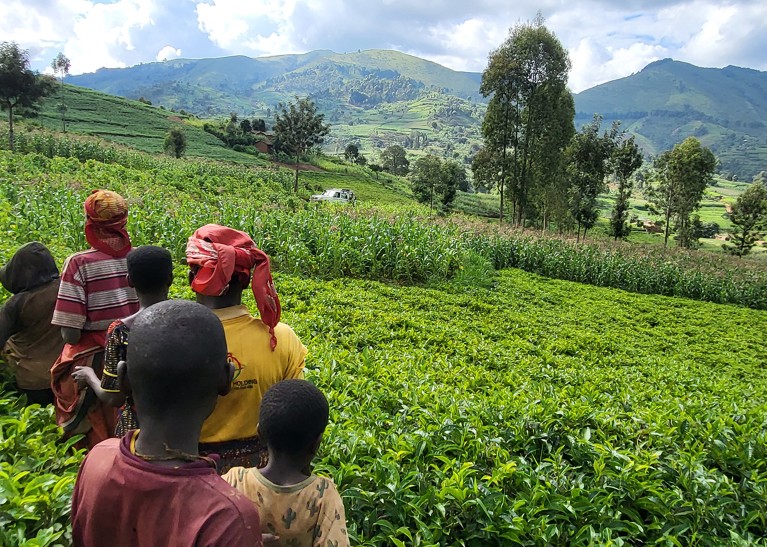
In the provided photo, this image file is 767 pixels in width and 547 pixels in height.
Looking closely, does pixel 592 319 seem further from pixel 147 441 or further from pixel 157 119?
pixel 157 119

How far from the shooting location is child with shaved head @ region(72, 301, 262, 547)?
Answer: 1223mm

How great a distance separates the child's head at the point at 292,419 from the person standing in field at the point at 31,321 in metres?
2.24

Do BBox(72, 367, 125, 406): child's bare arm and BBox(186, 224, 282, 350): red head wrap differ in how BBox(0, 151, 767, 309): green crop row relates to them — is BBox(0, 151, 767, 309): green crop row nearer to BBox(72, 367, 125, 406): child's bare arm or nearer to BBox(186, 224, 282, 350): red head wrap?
BBox(72, 367, 125, 406): child's bare arm

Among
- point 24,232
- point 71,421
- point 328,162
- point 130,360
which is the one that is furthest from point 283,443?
point 328,162

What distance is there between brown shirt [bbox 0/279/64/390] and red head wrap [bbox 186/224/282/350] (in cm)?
159

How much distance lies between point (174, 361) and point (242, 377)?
83 centimetres

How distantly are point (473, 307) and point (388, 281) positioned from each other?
2515 millimetres

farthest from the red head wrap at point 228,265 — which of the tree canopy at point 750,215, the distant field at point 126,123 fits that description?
the distant field at point 126,123

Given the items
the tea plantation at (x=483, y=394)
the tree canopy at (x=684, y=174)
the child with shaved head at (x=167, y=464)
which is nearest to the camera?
the child with shaved head at (x=167, y=464)

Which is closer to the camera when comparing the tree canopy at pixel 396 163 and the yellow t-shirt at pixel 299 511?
the yellow t-shirt at pixel 299 511

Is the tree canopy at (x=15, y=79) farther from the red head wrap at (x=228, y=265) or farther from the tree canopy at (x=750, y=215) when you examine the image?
the tree canopy at (x=750, y=215)

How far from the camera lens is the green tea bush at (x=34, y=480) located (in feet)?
5.88

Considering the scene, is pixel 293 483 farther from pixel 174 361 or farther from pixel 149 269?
pixel 149 269

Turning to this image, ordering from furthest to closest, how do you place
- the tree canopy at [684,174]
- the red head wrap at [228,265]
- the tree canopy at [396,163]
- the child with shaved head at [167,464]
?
the tree canopy at [396,163], the tree canopy at [684,174], the red head wrap at [228,265], the child with shaved head at [167,464]
